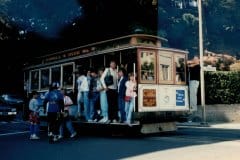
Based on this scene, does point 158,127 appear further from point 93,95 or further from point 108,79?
point 93,95

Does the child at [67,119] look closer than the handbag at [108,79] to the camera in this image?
No

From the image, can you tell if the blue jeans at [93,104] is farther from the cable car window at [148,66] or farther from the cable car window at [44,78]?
the cable car window at [44,78]

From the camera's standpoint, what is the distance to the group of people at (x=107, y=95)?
49.8ft

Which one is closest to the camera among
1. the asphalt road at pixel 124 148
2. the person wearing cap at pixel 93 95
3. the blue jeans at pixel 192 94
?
the asphalt road at pixel 124 148

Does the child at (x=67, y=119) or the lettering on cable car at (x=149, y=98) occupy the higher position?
the lettering on cable car at (x=149, y=98)

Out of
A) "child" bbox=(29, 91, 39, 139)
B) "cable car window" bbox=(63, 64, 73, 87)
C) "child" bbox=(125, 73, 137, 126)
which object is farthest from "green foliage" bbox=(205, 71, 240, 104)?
"child" bbox=(29, 91, 39, 139)

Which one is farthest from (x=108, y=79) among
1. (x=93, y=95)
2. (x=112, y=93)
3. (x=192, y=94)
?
(x=192, y=94)

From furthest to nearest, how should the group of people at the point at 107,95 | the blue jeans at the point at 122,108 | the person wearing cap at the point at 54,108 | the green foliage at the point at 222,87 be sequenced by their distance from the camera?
the green foliage at the point at 222,87, the blue jeans at the point at 122,108, the group of people at the point at 107,95, the person wearing cap at the point at 54,108

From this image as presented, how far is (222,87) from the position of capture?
85.0 feet

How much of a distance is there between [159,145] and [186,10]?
3321cm

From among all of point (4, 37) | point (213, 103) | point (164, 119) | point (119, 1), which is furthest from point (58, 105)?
point (4, 37)

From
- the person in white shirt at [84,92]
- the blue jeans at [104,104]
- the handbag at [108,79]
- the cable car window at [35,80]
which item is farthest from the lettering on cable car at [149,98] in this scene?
the cable car window at [35,80]

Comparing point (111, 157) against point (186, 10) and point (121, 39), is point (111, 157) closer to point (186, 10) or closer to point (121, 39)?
point (121, 39)

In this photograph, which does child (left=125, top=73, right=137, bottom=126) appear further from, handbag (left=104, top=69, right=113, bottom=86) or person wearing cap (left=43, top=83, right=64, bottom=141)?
person wearing cap (left=43, top=83, right=64, bottom=141)
